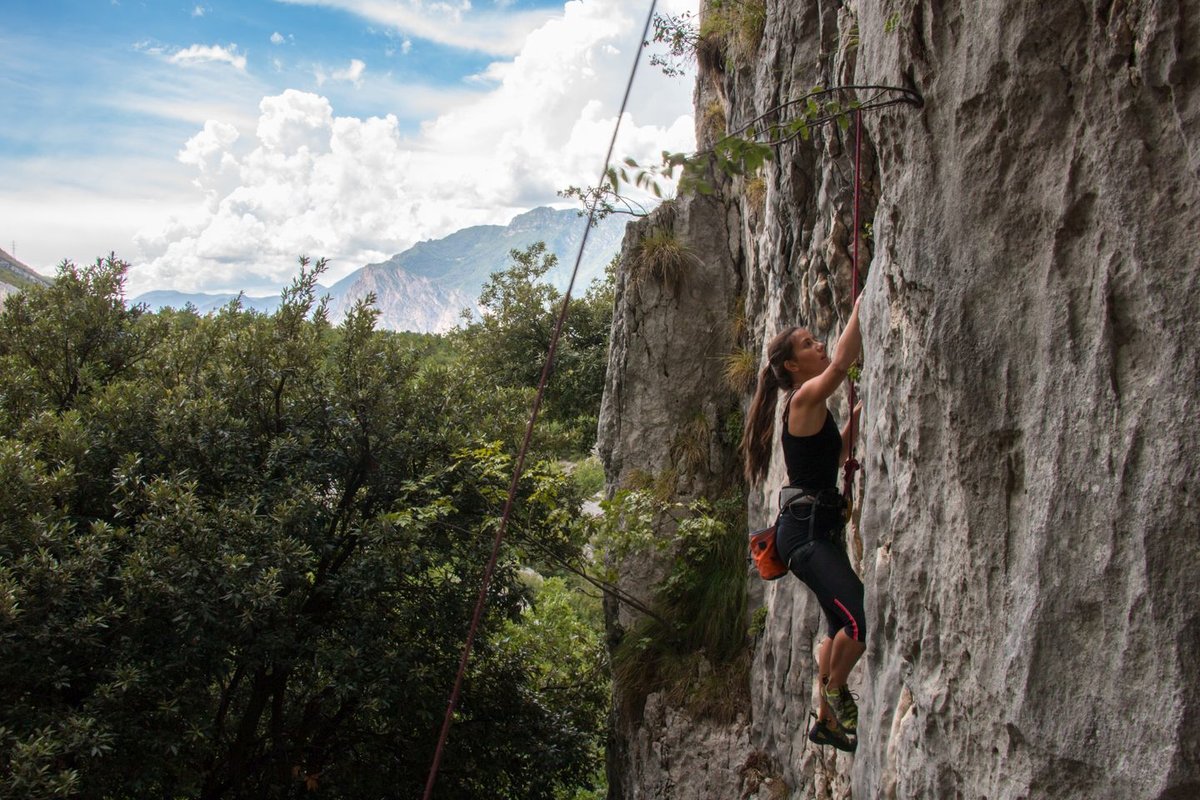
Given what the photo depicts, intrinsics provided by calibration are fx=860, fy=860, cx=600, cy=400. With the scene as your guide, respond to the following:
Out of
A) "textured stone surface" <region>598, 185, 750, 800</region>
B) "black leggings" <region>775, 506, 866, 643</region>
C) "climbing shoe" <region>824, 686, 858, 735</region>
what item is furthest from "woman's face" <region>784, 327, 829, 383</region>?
"textured stone surface" <region>598, 185, 750, 800</region>

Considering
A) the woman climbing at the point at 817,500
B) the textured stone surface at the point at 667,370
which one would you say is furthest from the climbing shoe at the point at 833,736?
the textured stone surface at the point at 667,370

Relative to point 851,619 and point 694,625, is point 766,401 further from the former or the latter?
point 694,625

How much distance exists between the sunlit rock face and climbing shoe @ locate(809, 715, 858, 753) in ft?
1.26

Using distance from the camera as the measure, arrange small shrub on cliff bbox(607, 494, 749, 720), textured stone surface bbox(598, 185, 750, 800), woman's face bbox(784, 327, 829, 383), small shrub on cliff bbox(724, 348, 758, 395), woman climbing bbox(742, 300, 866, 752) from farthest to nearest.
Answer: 1. textured stone surface bbox(598, 185, 750, 800)
2. small shrub on cliff bbox(724, 348, 758, 395)
3. small shrub on cliff bbox(607, 494, 749, 720)
4. woman's face bbox(784, 327, 829, 383)
5. woman climbing bbox(742, 300, 866, 752)

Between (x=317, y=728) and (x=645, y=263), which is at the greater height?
(x=645, y=263)

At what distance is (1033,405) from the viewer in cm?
313

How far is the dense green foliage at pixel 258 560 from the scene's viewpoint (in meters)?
6.89

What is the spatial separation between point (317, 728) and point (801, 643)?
5430mm

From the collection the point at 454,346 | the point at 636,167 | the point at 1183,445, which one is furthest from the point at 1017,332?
the point at 454,346

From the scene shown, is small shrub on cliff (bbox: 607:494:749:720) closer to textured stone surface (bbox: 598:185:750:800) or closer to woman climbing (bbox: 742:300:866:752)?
textured stone surface (bbox: 598:185:750:800)

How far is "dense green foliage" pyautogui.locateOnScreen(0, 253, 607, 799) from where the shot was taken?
22.6 ft

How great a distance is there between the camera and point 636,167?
346 centimetres

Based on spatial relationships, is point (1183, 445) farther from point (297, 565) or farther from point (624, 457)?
point (624, 457)

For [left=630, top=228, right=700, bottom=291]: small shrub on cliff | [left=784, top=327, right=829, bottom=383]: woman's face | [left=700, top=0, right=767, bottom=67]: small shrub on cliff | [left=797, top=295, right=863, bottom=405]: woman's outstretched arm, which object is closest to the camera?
[left=797, top=295, right=863, bottom=405]: woman's outstretched arm
